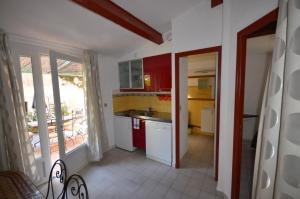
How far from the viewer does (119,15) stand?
189 centimetres

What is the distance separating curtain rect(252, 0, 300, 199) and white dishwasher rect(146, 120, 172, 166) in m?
1.73

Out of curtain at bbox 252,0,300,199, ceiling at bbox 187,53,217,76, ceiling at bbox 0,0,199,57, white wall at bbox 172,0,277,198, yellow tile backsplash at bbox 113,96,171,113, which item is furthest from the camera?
ceiling at bbox 187,53,217,76

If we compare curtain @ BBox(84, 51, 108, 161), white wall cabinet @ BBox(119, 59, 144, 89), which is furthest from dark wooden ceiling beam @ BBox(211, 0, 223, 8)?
curtain @ BBox(84, 51, 108, 161)

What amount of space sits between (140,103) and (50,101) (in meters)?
1.96

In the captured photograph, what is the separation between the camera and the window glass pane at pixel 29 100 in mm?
2057

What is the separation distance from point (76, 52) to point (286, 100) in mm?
2941

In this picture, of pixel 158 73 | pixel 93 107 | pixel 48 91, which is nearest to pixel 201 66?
pixel 158 73

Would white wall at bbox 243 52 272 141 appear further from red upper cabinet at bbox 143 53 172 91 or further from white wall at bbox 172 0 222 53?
red upper cabinet at bbox 143 53 172 91

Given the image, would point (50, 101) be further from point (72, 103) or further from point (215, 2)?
point (215, 2)

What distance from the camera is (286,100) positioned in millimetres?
824

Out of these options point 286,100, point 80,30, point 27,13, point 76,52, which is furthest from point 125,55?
point 286,100

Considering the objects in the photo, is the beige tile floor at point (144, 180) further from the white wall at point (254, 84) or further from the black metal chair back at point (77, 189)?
the white wall at point (254, 84)

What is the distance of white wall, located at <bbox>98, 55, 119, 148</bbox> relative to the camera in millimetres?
3270

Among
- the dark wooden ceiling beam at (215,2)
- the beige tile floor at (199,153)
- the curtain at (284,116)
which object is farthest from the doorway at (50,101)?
the curtain at (284,116)
